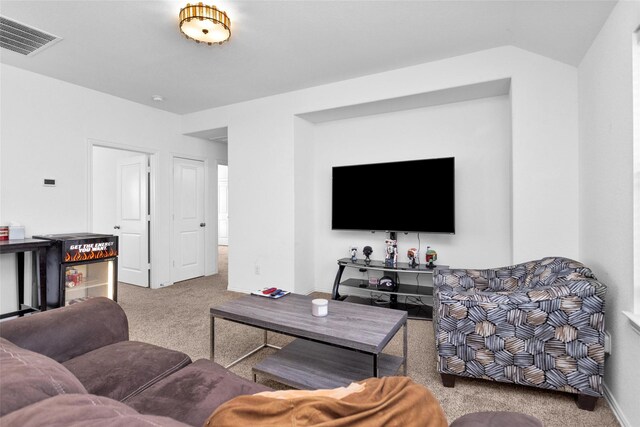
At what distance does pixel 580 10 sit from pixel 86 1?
11.4 feet

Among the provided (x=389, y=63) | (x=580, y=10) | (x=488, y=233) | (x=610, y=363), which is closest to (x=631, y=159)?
(x=580, y=10)

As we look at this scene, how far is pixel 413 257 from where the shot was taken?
374 centimetres

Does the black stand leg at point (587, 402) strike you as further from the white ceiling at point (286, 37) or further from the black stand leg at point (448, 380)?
the white ceiling at point (286, 37)

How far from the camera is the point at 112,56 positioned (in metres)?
3.21

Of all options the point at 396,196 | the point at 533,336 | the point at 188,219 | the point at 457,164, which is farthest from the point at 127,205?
the point at 533,336

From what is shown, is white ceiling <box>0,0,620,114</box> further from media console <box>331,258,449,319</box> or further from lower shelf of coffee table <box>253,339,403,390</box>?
lower shelf of coffee table <box>253,339,403,390</box>

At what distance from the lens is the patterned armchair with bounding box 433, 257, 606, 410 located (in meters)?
1.87

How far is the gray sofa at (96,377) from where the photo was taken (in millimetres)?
608

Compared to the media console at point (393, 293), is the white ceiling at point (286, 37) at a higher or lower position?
higher

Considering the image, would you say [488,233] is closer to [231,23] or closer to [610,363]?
[610,363]

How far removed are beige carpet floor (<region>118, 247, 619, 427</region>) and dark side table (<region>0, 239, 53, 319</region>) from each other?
2.80 feet

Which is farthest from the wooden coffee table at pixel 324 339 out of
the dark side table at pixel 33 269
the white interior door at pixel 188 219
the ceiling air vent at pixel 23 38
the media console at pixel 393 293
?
the white interior door at pixel 188 219

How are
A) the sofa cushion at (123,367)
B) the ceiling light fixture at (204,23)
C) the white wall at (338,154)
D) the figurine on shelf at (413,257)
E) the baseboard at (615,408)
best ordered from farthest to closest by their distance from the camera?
the figurine on shelf at (413,257) → the white wall at (338,154) → the ceiling light fixture at (204,23) → the baseboard at (615,408) → the sofa cushion at (123,367)

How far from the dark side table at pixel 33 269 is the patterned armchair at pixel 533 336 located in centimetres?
368
